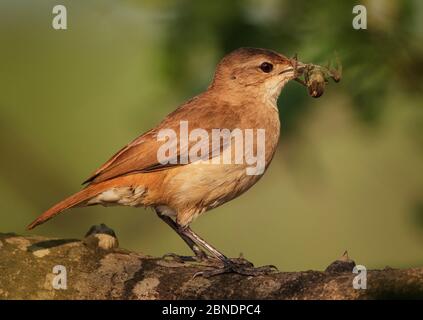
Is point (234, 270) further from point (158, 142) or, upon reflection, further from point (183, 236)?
point (183, 236)

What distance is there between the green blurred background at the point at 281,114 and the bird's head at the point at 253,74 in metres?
0.57

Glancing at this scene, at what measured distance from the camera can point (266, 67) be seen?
656 cm

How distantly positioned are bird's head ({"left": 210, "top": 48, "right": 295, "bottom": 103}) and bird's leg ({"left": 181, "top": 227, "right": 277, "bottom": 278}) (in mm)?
1104

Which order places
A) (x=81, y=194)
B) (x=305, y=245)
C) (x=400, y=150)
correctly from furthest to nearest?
(x=305, y=245) < (x=400, y=150) < (x=81, y=194)

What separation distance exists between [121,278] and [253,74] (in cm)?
239

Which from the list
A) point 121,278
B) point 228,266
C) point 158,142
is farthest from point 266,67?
point 121,278

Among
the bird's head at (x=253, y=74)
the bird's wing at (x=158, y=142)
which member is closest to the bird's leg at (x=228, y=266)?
the bird's wing at (x=158, y=142)

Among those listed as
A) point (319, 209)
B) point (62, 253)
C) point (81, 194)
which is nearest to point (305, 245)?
point (319, 209)

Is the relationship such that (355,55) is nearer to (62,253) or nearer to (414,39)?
(414,39)

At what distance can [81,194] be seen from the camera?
19.1 ft

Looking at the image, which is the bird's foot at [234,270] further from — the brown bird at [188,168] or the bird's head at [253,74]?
the bird's head at [253,74]

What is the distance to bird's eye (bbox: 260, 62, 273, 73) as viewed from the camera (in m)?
6.54

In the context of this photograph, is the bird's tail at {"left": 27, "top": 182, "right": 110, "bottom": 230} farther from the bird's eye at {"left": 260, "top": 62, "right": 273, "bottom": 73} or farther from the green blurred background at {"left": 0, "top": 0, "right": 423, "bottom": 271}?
the bird's eye at {"left": 260, "top": 62, "right": 273, "bottom": 73}

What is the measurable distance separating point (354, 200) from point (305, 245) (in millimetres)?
630
